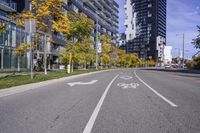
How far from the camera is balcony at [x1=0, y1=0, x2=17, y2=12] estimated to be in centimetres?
4550

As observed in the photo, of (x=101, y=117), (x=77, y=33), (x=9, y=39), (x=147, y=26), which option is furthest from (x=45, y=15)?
(x=147, y=26)

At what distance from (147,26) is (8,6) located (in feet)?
500

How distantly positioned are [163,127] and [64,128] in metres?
2.18

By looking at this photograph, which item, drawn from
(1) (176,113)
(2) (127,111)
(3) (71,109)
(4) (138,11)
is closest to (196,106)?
(1) (176,113)

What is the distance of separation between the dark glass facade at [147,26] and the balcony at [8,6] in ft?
472

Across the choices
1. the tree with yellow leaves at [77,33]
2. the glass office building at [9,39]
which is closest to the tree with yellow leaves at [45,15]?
the tree with yellow leaves at [77,33]

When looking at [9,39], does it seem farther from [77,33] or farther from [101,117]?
[101,117]

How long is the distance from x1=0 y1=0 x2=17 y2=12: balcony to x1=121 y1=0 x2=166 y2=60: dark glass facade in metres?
Answer: 144

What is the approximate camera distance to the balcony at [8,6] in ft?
149

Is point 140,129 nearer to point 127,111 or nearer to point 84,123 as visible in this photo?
point 84,123

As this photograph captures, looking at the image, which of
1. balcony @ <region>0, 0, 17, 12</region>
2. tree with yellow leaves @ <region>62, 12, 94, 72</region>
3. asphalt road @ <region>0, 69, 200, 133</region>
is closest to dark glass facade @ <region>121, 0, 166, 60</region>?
balcony @ <region>0, 0, 17, 12</region>

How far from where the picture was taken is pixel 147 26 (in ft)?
633

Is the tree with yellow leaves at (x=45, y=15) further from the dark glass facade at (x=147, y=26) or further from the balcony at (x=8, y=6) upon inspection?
the dark glass facade at (x=147, y=26)

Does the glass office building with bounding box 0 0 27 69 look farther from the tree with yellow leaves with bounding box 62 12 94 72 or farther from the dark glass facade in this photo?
the dark glass facade
